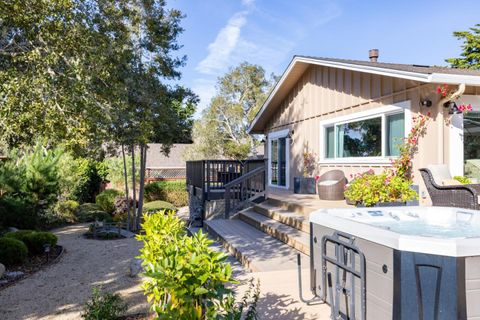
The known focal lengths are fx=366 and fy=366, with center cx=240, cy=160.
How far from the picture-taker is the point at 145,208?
54.4ft

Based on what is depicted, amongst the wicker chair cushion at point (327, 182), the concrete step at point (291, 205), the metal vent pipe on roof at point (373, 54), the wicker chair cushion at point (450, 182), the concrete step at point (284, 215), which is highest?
the metal vent pipe on roof at point (373, 54)

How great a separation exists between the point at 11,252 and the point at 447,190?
8.22 m

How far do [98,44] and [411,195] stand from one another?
6.19 m

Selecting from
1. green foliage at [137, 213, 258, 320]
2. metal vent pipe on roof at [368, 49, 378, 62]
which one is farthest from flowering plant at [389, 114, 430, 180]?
green foliage at [137, 213, 258, 320]

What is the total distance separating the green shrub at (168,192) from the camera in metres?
19.9

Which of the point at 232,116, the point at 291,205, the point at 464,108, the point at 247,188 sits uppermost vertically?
the point at 232,116

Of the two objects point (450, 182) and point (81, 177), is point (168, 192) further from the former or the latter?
point (450, 182)

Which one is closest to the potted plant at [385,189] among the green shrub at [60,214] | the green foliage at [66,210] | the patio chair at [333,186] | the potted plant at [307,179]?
the patio chair at [333,186]

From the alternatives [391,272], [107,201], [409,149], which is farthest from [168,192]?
[391,272]

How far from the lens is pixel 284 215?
24.2ft

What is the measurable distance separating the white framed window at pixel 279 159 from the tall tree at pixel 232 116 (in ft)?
48.7

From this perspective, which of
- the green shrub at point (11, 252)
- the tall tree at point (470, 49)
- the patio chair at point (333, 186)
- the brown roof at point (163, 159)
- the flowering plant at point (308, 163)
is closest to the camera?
the green shrub at point (11, 252)

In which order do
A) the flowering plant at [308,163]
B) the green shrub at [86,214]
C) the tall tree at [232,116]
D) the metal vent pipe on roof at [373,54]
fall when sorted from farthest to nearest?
the tall tree at [232,116] < the green shrub at [86,214] < the flowering plant at [308,163] < the metal vent pipe on roof at [373,54]

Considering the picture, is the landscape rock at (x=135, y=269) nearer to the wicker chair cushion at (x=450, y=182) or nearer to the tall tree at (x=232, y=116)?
the wicker chair cushion at (x=450, y=182)
